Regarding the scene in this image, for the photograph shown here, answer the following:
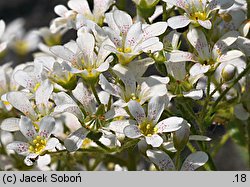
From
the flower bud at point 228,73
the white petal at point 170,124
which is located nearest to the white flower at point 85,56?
the white petal at point 170,124

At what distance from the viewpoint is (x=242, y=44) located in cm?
193

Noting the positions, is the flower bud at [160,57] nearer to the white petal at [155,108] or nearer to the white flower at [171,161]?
the white petal at [155,108]

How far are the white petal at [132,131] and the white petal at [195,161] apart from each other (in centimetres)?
17

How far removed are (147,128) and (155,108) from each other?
0.19ft

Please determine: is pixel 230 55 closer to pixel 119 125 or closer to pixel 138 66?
pixel 138 66

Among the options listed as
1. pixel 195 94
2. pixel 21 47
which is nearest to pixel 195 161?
pixel 195 94

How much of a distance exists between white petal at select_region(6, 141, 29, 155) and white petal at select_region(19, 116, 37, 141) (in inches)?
0.9

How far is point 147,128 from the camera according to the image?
1.86m

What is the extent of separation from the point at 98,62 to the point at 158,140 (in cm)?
27

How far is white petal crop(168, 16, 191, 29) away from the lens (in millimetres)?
1849


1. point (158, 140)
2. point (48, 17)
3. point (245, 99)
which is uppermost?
point (158, 140)

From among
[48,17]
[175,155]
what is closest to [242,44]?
[175,155]

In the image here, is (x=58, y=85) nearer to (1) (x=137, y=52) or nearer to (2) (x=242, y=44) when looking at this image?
(1) (x=137, y=52)

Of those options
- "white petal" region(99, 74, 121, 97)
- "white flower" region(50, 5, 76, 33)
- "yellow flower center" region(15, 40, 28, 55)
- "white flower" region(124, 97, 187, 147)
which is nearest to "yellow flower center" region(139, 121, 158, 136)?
"white flower" region(124, 97, 187, 147)
